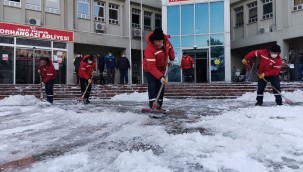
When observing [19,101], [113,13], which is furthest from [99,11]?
A: [19,101]

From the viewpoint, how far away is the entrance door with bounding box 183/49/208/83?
22.4m

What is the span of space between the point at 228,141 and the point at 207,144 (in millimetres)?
314

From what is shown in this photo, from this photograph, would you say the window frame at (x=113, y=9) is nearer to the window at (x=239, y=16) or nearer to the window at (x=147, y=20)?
the window at (x=147, y=20)

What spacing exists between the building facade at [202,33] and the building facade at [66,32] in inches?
141

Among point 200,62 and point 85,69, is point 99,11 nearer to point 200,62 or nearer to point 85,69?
point 200,62

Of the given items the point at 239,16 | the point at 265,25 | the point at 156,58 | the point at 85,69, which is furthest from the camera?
the point at 239,16

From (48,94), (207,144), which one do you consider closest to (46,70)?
(48,94)

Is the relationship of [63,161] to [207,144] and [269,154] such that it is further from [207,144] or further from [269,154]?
[269,154]

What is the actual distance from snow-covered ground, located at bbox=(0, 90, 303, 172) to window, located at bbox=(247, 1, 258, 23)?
64.2 feet

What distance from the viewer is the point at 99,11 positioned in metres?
23.8

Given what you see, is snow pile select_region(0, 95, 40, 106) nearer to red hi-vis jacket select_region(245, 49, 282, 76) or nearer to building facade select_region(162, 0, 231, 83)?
red hi-vis jacket select_region(245, 49, 282, 76)

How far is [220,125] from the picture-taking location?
517 cm

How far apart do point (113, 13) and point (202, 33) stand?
7.31 m

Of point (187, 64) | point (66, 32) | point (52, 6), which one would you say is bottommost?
point (187, 64)
